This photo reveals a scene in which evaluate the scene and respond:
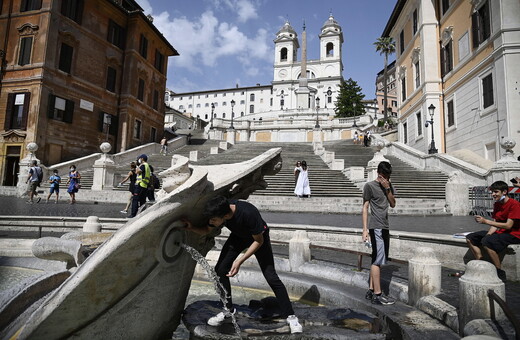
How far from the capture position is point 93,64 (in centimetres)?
2652

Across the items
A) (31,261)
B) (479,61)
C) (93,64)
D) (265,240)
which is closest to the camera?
(265,240)

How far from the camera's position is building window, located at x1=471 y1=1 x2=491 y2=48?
19108 mm

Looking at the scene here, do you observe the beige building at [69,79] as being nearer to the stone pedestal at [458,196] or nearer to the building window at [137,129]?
the building window at [137,129]

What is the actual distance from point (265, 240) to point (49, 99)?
993 inches

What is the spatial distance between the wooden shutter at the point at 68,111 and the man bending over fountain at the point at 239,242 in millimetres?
25261

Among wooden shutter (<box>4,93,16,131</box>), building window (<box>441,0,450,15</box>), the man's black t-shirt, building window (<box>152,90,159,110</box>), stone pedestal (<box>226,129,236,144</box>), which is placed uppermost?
building window (<box>441,0,450,15</box>)

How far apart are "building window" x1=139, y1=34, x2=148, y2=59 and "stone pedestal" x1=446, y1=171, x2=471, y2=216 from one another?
28.6m

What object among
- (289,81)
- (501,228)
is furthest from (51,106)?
(289,81)

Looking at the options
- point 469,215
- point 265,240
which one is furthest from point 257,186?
point 469,215

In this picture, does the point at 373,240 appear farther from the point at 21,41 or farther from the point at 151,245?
the point at 21,41

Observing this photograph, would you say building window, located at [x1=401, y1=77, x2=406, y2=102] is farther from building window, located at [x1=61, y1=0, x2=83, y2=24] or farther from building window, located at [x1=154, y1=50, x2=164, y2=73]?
building window, located at [x1=61, y1=0, x2=83, y2=24]

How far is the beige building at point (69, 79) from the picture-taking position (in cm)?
2222

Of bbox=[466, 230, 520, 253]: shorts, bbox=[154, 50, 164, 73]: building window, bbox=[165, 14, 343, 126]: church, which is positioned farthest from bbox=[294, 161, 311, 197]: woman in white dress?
bbox=[165, 14, 343, 126]: church

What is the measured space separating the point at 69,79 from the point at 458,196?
2614 cm
